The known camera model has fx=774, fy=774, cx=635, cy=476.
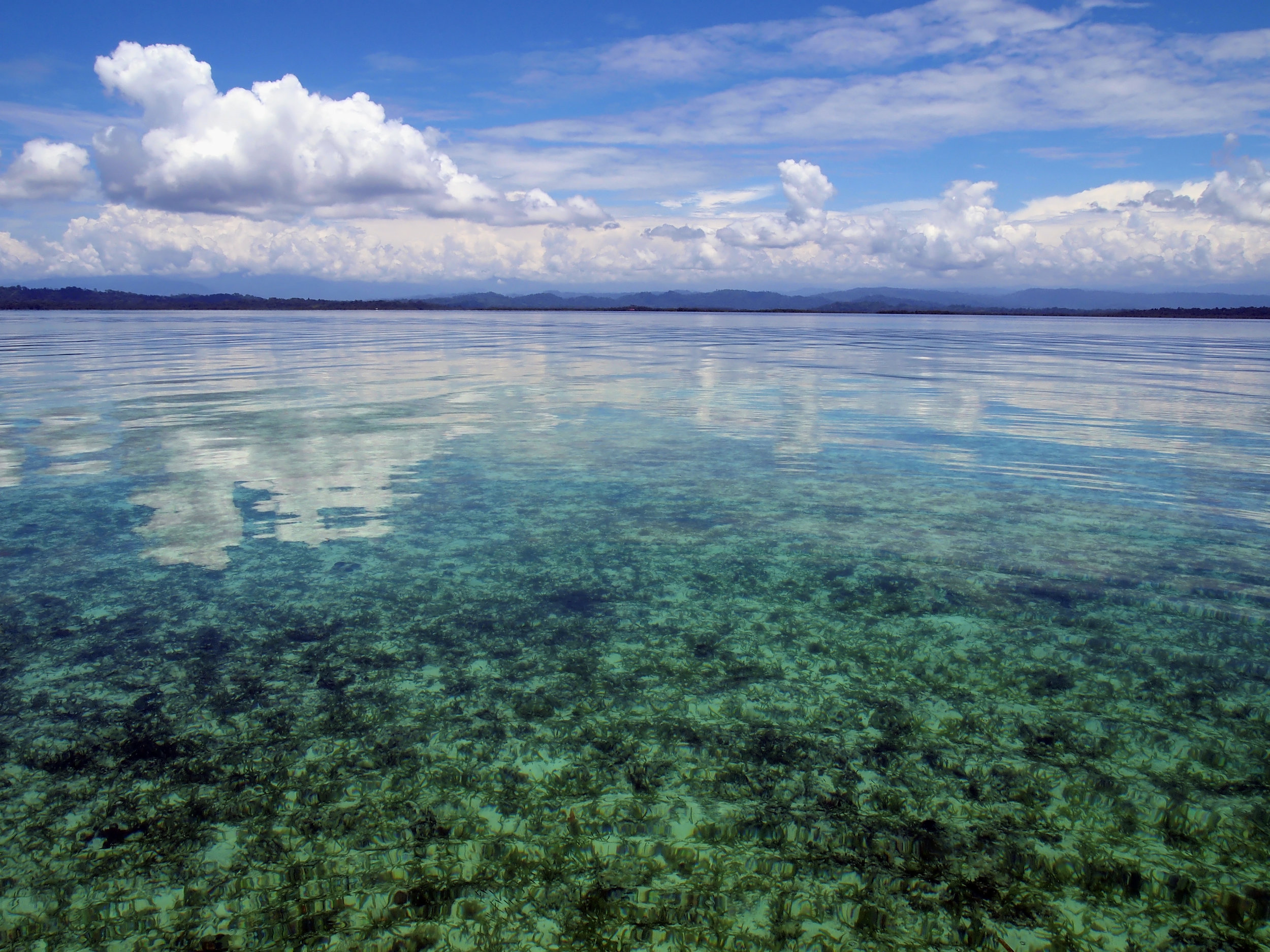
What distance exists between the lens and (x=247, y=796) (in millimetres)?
3381

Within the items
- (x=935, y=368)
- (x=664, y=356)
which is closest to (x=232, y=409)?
(x=664, y=356)

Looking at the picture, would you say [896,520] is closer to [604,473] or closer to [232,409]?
[604,473]

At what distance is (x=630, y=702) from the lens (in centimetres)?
426

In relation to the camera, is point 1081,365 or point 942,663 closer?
point 942,663

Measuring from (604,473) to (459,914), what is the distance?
24.7ft

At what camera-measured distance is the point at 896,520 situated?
790cm

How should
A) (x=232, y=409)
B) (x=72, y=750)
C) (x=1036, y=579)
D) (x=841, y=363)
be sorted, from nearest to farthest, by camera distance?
(x=72, y=750) < (x=1036, y=579) < (x=232, y=409) < (x=841, y=363)

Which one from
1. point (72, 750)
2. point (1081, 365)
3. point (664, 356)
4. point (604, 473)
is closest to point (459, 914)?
point (72, 750)

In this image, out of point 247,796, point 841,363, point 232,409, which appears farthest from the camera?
point 841,363

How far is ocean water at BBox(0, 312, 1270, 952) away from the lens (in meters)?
2.83

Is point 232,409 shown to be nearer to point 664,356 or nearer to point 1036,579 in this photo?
point 1036,579

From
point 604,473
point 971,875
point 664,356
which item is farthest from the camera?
point 664,356

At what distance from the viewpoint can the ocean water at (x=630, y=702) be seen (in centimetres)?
283

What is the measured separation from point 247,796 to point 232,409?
13740 mm
